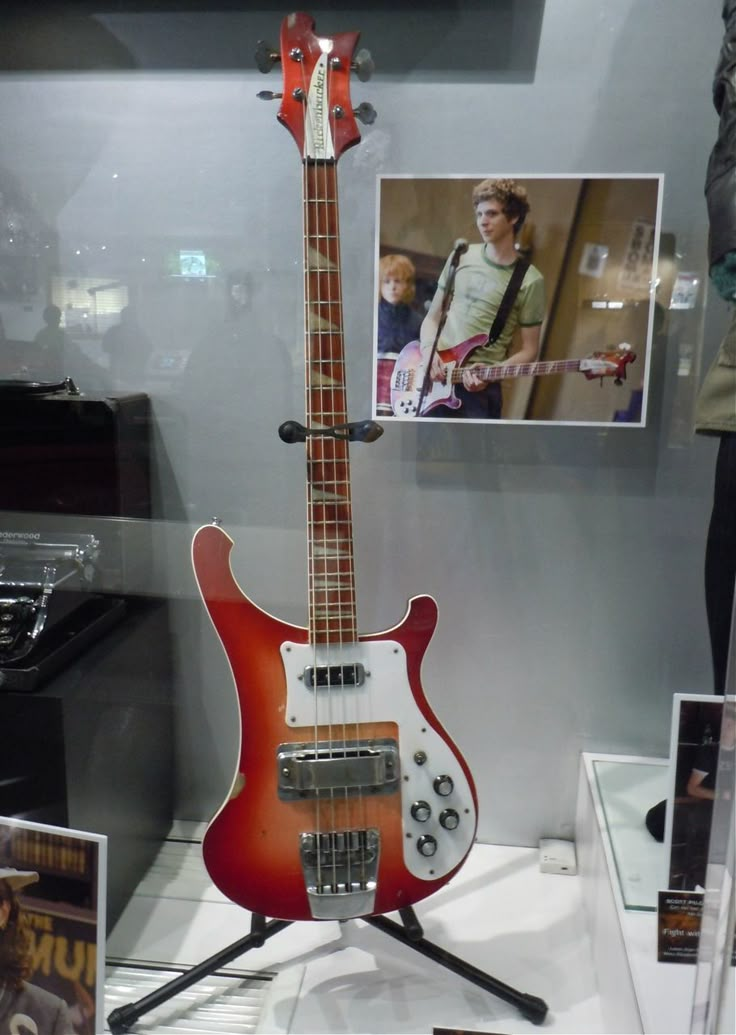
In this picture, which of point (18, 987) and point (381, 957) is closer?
point (18, 987)

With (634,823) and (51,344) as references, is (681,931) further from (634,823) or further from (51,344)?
(51,344)

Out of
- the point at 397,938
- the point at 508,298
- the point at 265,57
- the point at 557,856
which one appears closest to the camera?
the point at 265,57

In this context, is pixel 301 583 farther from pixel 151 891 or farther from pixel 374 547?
pixel 151 891

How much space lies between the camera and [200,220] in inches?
48.7

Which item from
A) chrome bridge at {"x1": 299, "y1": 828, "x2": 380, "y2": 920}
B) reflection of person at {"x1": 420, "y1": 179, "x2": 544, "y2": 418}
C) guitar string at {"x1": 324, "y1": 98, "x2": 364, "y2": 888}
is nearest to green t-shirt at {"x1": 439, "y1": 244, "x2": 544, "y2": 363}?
reflection of person at {"x1": 420, "y1": 179, "x2": 544, "y2": 418}

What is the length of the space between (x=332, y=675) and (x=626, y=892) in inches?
18.7

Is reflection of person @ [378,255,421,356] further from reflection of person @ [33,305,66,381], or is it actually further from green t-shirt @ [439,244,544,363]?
reflection of person @ [33,305,66,381]

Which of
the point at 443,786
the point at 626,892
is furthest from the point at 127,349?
the point at 626,892

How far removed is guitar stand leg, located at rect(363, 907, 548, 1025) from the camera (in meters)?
1.05

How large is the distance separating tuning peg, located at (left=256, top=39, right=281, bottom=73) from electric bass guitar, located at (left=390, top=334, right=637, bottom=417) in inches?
16.4

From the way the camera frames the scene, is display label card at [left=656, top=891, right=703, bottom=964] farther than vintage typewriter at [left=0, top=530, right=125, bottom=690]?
No

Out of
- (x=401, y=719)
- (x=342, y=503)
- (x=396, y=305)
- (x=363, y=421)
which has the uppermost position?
(x=396, y=305)

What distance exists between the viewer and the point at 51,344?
4.25 feet

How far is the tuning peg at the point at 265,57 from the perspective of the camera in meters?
A: 1.00
